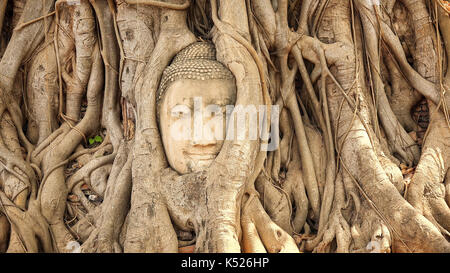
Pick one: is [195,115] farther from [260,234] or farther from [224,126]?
[260,234]

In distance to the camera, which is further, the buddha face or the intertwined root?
the buddha face

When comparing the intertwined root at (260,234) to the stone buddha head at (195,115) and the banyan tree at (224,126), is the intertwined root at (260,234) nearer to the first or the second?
the banyan tree at (224,126)

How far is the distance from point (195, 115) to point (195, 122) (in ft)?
0.15

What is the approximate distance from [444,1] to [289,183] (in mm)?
1936

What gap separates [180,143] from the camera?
343cm

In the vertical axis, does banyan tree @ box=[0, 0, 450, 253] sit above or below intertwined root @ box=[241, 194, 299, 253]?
above

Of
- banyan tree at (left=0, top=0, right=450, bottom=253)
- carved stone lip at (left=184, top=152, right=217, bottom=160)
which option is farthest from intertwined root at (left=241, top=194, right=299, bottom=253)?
carved stone lip at (left=184, top=152, right=217, bottom=160)

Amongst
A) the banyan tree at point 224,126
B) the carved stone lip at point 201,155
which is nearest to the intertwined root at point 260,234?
the banyan tree at point 224,126

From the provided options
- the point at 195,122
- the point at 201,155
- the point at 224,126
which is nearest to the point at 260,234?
the point at 201,155

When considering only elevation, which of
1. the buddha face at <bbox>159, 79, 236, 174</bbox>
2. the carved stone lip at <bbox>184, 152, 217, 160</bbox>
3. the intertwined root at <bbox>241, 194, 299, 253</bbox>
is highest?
the buddha face at <bbox>159, 79, 236, 174</bbox>

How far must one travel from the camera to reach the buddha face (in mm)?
3426

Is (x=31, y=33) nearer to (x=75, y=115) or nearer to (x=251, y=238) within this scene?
(x=75, y=115)

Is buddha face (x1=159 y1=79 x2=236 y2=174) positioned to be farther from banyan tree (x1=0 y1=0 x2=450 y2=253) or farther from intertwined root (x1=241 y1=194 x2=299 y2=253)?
intertwined root (x1=241 y1=194 x2=299 y2=253)

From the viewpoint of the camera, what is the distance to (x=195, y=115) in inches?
135
